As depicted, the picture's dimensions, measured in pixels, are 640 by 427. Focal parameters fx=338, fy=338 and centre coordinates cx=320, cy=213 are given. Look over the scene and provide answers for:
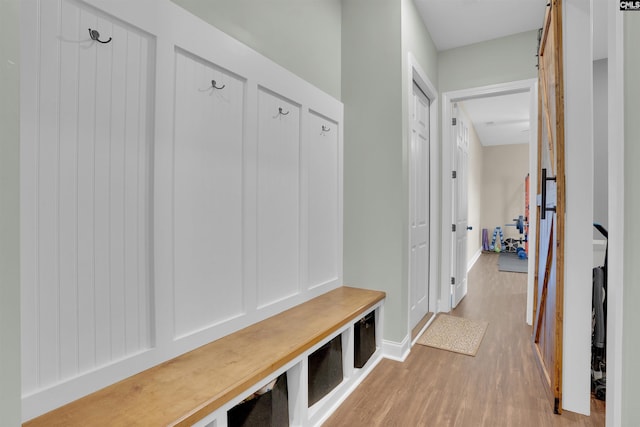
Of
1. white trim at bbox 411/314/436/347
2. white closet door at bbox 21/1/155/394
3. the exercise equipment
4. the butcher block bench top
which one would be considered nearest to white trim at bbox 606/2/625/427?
the butcher block bench top

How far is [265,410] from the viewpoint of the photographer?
1.37m

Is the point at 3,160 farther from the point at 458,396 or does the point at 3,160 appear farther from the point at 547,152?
the point at 547,152

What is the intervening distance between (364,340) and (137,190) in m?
1.63

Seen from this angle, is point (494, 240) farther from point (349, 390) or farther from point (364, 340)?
point (349, 390)

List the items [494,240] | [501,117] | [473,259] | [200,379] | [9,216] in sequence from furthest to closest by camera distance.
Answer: [494,240]
[473,259]
[501,117]
[200,379]
[9,216]

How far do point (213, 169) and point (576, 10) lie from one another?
79.7 inches

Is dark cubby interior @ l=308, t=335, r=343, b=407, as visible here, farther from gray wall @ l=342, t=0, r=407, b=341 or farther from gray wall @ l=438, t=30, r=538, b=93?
gray wall @ l=438, t=30, r=538, b=93

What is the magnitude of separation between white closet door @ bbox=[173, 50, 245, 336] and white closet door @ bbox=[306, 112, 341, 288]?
668 mm

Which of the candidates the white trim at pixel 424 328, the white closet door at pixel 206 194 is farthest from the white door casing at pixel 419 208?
the white closet door at pixel 206 194

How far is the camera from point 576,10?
176 cm

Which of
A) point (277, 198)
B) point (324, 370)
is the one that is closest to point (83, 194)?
point (277, 198)

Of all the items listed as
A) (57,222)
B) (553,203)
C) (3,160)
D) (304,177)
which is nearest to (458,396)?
(553,203)

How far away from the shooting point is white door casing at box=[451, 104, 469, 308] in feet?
11.8

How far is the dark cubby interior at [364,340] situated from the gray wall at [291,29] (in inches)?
64.5
